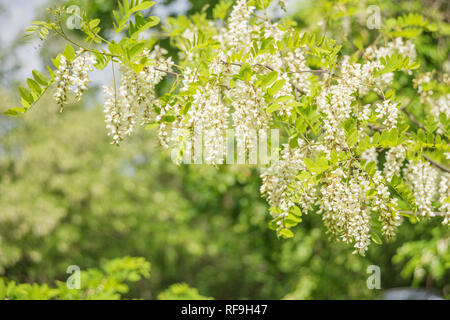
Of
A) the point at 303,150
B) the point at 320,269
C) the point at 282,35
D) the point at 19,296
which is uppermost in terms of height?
the point at 282,35

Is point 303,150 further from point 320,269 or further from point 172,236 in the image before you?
point 172,236

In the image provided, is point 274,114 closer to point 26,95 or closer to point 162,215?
point 26,95

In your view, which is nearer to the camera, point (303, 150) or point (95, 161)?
point (303, 150)

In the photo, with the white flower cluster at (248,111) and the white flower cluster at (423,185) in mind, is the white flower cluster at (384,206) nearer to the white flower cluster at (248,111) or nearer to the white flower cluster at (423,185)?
the white flower cluster at (423,185)

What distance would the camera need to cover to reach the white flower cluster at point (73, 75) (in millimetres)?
1350

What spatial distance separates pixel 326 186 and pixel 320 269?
3.33 meters

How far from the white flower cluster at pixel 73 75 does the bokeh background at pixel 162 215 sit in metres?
0.13

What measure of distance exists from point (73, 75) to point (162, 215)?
9919 millimetres

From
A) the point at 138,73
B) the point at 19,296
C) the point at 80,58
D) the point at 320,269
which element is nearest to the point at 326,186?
the point at 138,73

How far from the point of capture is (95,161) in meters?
10.2

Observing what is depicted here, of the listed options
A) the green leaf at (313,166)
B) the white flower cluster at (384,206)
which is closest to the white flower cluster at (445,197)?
the white flower cluster at (384,206)

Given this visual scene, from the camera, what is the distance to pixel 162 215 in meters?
11.0

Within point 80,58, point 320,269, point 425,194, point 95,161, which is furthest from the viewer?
point 95,161

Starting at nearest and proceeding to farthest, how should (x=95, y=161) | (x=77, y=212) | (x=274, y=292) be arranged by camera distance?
(x=274, y=292) → (x=77, y=212) → (x=95, y=161)
